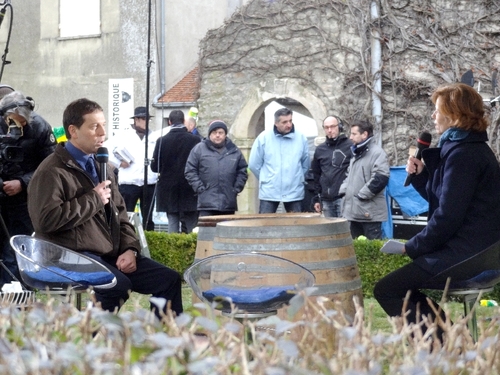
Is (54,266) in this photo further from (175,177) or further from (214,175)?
(175,177)

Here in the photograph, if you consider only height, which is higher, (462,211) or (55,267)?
(462,211)

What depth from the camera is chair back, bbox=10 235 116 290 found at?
4.90 m

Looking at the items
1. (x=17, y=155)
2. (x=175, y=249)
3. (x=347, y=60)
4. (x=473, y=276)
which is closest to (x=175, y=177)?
(x=175, y=249)

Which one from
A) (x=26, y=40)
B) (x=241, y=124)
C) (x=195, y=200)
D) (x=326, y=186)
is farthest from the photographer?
(x=26, y=40)

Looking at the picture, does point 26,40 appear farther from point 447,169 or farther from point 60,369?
point 60,369

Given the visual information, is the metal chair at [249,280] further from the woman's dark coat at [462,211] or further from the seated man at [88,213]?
the seated man at [88,213]

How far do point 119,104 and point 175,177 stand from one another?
8713 millimetres

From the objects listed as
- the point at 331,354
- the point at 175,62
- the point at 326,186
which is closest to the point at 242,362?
the point at 331,354

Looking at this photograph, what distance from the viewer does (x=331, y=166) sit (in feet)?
34.7

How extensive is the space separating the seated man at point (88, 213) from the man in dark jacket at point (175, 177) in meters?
5.76

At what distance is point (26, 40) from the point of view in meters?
23.2

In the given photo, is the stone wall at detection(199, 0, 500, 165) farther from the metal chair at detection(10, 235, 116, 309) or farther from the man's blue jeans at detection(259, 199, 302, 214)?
the metal chair at detection(10, 235, 116, 309)

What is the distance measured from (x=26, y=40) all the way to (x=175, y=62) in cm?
425

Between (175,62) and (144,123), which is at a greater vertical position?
(175,62)
